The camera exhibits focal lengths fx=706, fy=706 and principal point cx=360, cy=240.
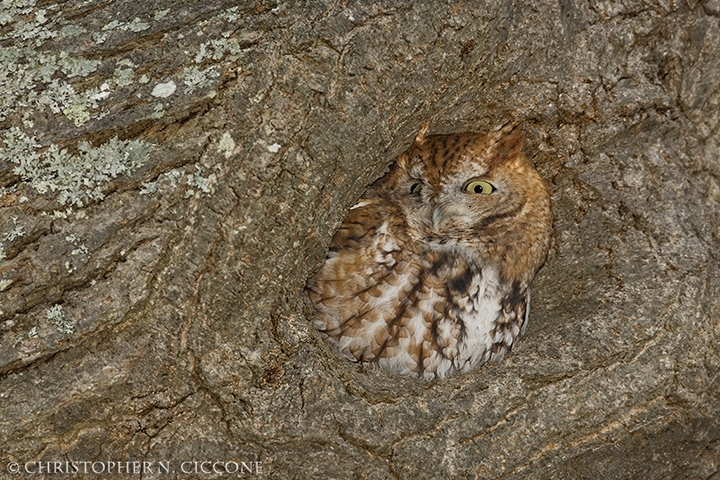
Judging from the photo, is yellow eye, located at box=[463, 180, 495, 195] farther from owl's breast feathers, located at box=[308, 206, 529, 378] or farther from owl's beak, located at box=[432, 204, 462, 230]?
owl's breast feathers, located at box=[308, 206, 529, 378]

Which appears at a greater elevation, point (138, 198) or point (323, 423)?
point (138, 198)

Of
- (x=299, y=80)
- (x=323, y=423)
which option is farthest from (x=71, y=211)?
(x=323, y=423)

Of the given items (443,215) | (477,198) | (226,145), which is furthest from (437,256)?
(226,145)

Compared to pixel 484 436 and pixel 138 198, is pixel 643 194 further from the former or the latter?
pixel 138 198

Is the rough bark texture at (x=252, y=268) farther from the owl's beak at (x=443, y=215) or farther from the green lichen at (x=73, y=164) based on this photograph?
the owl's beak at (x=443, y=215)

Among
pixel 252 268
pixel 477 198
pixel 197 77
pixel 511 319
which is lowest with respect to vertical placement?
pixel 511 319

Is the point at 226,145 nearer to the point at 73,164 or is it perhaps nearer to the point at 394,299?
the point at 73,164

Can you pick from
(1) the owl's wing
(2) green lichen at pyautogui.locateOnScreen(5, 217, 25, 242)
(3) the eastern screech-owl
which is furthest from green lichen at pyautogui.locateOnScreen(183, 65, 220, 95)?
(1) the owl's wing
